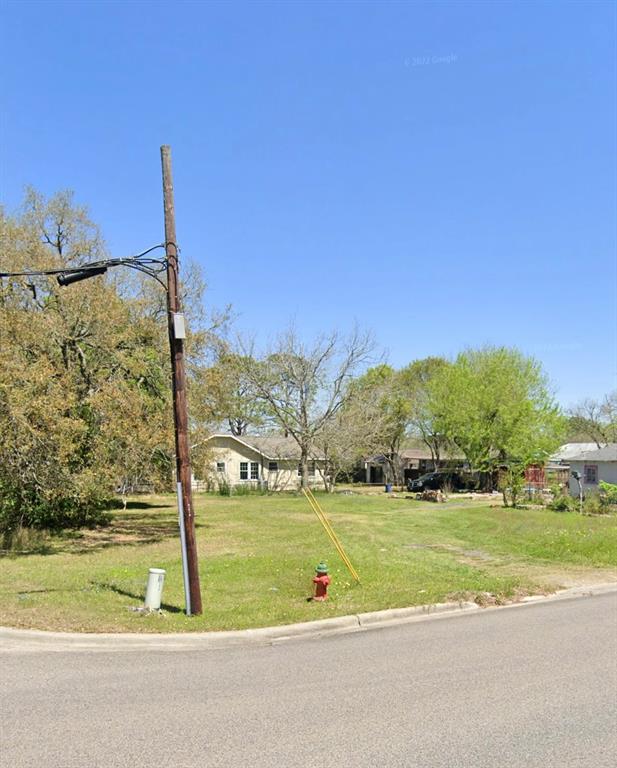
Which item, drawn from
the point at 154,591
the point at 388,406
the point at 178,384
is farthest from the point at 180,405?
the point at 388,406

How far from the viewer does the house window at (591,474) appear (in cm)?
3881

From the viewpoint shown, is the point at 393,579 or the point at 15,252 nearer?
the point at 393,579

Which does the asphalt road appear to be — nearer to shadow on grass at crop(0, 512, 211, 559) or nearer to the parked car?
shadow on grass at crop(0, 512, 211, 559)

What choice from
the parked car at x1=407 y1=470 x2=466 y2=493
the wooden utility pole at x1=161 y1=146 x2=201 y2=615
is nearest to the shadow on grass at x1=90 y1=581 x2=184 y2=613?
the wooden utility pole at x1=161 y1=146 x2=201 y2=615

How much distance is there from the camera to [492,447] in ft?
143

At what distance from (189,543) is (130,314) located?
41.7 ft

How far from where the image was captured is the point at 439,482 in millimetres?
A: 49375

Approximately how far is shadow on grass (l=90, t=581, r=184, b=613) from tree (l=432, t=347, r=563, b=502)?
33.9m

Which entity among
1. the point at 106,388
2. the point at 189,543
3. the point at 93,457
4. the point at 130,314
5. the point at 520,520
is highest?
the point at 130,314

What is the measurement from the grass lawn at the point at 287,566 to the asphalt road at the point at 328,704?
4.74ft

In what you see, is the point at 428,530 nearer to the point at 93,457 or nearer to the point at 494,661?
the point at 93,457

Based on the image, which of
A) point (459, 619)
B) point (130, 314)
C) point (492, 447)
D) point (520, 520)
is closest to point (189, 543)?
point (459, 619)

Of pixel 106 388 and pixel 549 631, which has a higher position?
pixel 106 388

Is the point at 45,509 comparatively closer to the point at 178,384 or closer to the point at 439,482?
the point at 178,384
